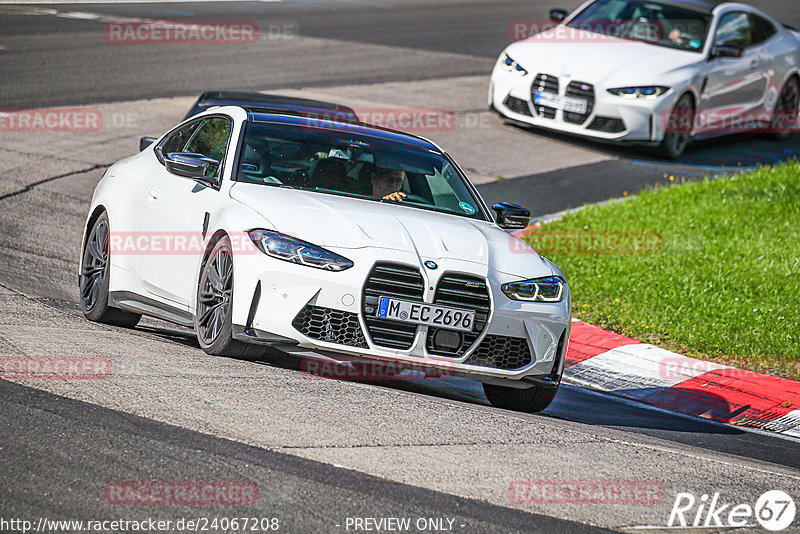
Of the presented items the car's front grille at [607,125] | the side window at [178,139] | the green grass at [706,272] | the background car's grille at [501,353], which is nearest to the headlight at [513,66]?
the car's front grille at [607,125]

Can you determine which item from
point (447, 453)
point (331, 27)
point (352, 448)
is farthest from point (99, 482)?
point (331, 27)

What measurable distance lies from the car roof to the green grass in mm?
2575

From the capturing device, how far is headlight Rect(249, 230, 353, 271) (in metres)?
6.40

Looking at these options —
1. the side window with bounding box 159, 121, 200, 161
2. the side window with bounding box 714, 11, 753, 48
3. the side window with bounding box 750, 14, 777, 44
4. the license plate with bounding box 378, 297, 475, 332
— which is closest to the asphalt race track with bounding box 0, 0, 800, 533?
the license plate with bounding box 378, 297, 475, 332

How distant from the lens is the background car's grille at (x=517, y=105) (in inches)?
631

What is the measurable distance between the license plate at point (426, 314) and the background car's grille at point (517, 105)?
388 inches

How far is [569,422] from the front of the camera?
6840mm

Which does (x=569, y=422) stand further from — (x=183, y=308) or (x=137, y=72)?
(x=137, y=72)

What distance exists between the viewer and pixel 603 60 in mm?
15688

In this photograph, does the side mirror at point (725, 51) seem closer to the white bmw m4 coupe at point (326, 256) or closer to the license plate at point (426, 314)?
the white bmw m4 coupe at point (326, 256)

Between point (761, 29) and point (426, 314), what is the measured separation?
1301 cm

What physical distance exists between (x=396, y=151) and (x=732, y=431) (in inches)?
112

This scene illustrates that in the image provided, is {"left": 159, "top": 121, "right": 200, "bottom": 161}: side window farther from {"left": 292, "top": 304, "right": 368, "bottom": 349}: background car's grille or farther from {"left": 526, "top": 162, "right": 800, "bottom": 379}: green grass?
{"left": 526, "top": 162, "right": 800, "bottom": 379}: green grass

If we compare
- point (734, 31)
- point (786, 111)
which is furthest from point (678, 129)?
point (786, 111)
